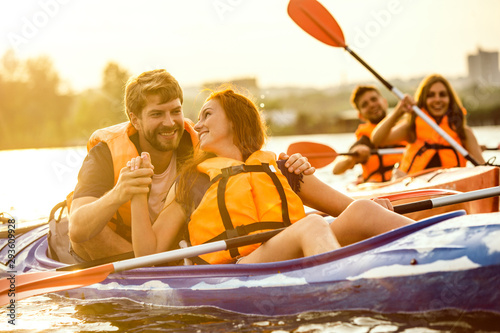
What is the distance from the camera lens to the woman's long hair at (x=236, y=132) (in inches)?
110

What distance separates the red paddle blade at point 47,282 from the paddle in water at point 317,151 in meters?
3.38

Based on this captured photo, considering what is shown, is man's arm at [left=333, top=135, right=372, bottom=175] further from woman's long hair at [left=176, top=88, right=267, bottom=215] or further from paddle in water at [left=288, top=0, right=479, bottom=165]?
woman's long hair at [left=176, top=88, right=267, bottom=215]

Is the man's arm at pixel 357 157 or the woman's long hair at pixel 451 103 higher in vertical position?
the woman's long hair at pixel 451 103

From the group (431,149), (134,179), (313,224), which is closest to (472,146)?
(431,149)

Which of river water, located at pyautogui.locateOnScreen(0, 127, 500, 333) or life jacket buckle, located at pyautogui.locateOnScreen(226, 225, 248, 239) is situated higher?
life jacket buckle, located at pyautogui.locateOnScreen(226, 225, 248, 239)

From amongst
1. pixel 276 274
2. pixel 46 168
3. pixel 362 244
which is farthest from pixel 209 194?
pixel 46 168

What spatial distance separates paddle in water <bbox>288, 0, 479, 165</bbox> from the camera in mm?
5391

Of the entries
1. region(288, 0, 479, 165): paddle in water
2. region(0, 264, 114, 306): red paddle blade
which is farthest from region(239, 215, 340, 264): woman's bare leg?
region(288, 0, 479, 165): paddle in water

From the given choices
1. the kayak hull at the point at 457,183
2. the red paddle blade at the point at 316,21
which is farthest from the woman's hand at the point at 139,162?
the red paddle blade at the point at 316,21

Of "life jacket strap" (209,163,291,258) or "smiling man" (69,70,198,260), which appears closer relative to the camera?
"life jacket strap" (209,163,291,258)

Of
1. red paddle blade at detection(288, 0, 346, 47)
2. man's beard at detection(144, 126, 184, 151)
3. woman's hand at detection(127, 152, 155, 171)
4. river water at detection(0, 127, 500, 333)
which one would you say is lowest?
river water at detection(0, 127, 500, 333)

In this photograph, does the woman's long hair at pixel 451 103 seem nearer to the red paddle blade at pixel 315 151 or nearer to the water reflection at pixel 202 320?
the red paddle blade at pixel 315 151

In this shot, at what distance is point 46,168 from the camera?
23.0 m

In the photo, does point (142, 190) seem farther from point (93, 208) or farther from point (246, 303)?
point (246, 303)
